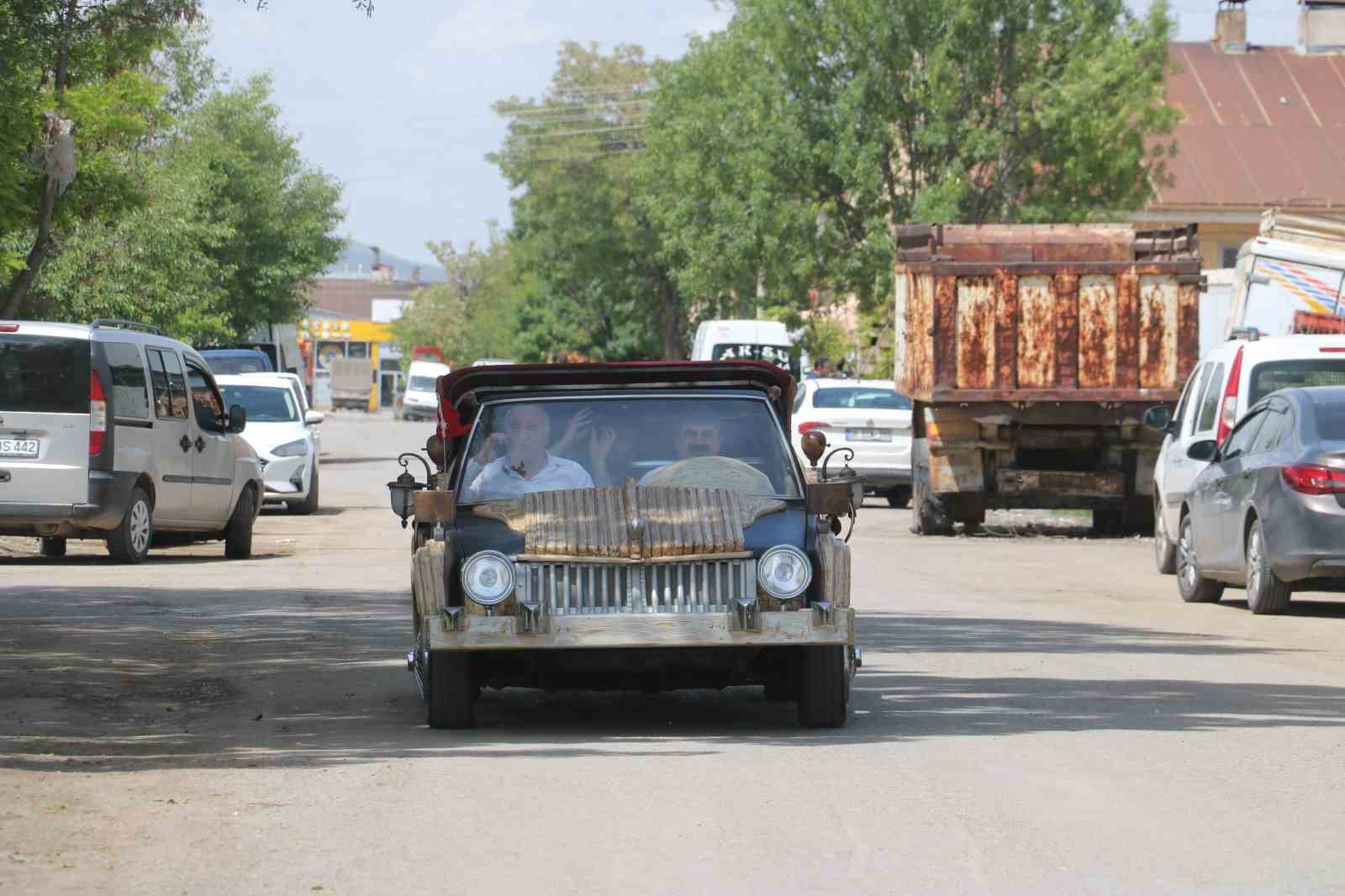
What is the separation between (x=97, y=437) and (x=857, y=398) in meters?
13.7

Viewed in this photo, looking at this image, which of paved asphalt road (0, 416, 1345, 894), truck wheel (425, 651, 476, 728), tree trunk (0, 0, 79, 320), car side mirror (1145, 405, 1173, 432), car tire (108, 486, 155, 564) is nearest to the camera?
paved asphalt road (0, 416, 1345, 894)

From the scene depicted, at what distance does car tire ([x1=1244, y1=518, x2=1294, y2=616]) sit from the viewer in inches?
611

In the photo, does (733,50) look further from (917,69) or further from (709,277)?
(917,69)

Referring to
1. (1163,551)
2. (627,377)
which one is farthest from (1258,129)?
(627,377)

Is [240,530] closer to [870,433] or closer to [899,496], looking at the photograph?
[870,433]

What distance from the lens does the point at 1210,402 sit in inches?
734

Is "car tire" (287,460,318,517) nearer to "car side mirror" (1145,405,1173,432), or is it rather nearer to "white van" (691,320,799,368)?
"car side mirror" (1145,405,1173,432)

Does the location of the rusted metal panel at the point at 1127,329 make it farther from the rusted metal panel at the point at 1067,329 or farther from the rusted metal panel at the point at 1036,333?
the rusted metal panel at the point at 1036,333

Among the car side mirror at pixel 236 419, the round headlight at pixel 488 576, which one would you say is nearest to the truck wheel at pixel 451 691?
the round headlight at pixel 488 576

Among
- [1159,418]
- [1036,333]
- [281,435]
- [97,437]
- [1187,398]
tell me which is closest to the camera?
[97,437]

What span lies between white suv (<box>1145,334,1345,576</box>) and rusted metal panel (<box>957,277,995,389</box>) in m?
4.57

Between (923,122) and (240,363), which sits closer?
(240,363)

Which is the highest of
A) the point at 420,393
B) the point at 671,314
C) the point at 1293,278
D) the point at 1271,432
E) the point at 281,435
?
the point at 671,314

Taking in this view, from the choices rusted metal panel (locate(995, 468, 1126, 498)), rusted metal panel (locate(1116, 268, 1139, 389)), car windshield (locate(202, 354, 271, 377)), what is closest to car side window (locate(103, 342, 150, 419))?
rusted metal panel (locate(995, 468, 1126, 498))
